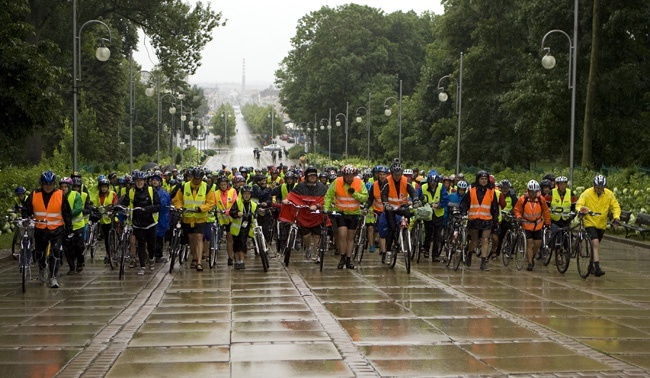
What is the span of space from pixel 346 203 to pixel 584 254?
422cm

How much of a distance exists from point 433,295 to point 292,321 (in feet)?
10.4

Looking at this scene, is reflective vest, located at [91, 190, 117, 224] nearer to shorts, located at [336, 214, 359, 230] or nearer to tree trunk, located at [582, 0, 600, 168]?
shorts, located at [336, 214, 359, 230]

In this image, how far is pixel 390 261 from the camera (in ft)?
59.6

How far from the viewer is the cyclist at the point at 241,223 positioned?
59.5 feet

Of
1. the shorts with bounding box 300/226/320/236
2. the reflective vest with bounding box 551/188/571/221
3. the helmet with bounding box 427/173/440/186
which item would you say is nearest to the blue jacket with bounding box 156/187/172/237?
the shorts with bounding box 300/226/320/236

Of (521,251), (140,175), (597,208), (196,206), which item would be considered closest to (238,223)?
(196,206)

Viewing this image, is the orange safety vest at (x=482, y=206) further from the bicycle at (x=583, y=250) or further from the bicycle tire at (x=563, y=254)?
the bicycle at (x=583, y=250)

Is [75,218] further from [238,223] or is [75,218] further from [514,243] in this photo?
[514,243]

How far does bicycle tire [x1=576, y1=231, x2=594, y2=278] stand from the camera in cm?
1677

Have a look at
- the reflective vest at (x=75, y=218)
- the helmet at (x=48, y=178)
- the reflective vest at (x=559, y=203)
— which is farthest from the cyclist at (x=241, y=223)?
the reflective vest at (x=559, y=203)

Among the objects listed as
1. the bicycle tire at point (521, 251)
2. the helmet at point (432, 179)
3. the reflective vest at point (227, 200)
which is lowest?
the bicycle tire at point (521, 251)

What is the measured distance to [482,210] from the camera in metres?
18.1

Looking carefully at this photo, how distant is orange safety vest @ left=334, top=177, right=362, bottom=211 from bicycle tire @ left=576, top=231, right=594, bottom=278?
3.92 metres

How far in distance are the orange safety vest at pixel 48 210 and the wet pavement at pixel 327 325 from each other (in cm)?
100
